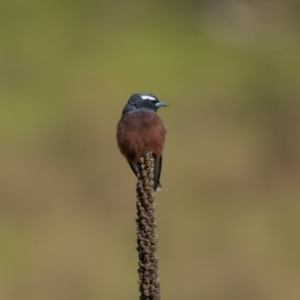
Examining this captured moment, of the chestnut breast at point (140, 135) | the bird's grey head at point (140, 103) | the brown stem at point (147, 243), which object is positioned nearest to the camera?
the brown stem at point (147, 243)

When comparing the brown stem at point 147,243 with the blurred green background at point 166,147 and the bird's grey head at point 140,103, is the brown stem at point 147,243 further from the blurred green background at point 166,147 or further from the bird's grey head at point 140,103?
the blurred green background at point 166,147

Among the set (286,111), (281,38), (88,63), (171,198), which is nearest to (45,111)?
(88,63)

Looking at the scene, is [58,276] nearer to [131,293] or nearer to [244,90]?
[131,293]

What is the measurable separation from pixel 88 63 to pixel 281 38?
6.05 meters

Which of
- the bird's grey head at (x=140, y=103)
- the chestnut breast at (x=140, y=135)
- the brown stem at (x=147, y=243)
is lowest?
the brown stem at (x=147, y=243)

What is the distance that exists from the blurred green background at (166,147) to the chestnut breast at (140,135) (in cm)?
368

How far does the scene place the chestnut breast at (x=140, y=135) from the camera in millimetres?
5977

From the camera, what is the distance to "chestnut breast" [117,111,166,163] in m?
5.98

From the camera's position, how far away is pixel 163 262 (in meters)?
9.83

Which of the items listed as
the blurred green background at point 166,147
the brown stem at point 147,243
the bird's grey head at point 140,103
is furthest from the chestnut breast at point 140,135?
the blurred green background at point 166,147

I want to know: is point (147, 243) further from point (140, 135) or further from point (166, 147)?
point (166, 147)

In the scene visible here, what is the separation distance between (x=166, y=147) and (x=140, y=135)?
23.5 ft

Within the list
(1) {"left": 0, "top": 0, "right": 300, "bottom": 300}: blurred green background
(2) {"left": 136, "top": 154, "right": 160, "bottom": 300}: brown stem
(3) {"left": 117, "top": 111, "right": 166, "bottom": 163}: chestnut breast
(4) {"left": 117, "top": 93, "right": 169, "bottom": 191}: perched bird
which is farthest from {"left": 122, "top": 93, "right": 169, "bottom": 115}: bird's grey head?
(1) {"left": 0, "top": 0, "right": 300, "bottom": 300}: blurred green background

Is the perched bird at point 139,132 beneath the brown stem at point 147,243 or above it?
above
